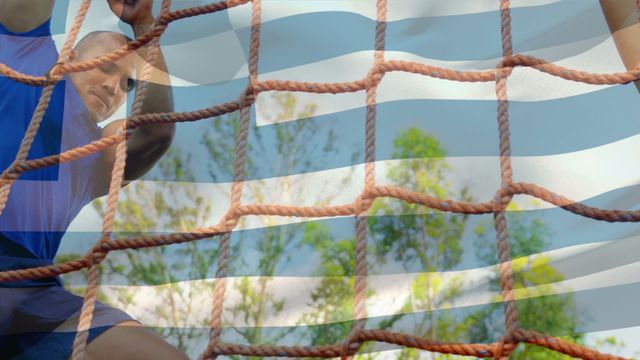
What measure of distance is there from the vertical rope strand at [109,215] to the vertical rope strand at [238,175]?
0.15 meters

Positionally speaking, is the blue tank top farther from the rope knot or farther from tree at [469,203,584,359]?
tree at [469,203,584,359]

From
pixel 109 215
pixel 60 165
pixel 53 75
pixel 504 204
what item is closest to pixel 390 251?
pixel 504 204

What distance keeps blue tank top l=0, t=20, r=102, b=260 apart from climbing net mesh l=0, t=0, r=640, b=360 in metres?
0.02

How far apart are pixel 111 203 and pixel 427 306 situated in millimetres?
440

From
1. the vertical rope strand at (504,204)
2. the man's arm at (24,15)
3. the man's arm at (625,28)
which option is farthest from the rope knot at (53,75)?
the man's arm at (625,28)

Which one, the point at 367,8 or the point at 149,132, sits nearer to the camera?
the point at 149,132

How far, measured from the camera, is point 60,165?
122 cm

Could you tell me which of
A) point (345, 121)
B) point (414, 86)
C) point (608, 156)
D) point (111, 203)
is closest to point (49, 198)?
point (111, 203)

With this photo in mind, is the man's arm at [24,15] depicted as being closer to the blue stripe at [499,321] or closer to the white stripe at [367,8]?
the white stripe at [367,8]

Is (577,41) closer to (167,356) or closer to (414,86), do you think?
(414,86)

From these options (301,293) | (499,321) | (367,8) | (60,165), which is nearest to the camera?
(499,321)

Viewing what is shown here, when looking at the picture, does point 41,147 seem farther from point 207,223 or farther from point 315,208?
point 315,208

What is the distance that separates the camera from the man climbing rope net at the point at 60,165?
43.6 inches

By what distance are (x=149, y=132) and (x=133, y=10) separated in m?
0.24
